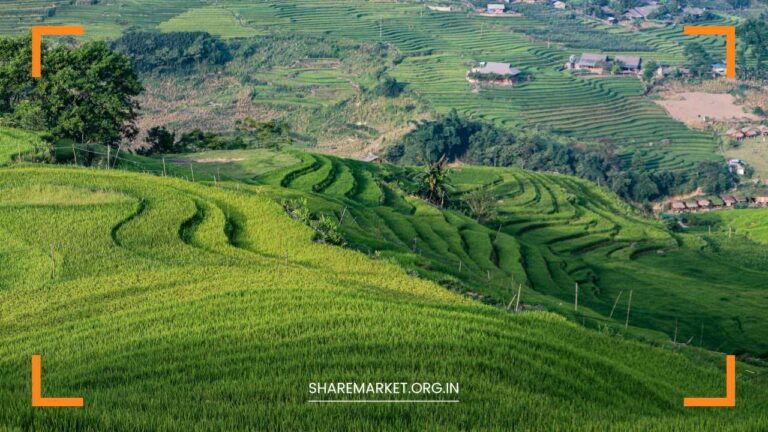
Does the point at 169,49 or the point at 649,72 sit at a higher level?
the point at 169,49

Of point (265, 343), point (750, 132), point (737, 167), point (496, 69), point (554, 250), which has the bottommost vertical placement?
point (737, 167)

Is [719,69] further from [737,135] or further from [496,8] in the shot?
[496,8]

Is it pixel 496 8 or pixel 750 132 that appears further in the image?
pixel 496 8

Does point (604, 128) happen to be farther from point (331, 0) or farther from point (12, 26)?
point (12, 26)

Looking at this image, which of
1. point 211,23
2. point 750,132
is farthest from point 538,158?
point 211,23

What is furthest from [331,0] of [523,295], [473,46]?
[523,295]

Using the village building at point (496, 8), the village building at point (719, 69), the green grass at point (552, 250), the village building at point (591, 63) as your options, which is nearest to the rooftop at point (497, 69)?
the village building at point (591, 63)

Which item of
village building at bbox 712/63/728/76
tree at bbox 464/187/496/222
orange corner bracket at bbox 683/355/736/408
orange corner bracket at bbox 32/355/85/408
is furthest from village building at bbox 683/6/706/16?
orange corner bracket at bbox 32/355/85/408
